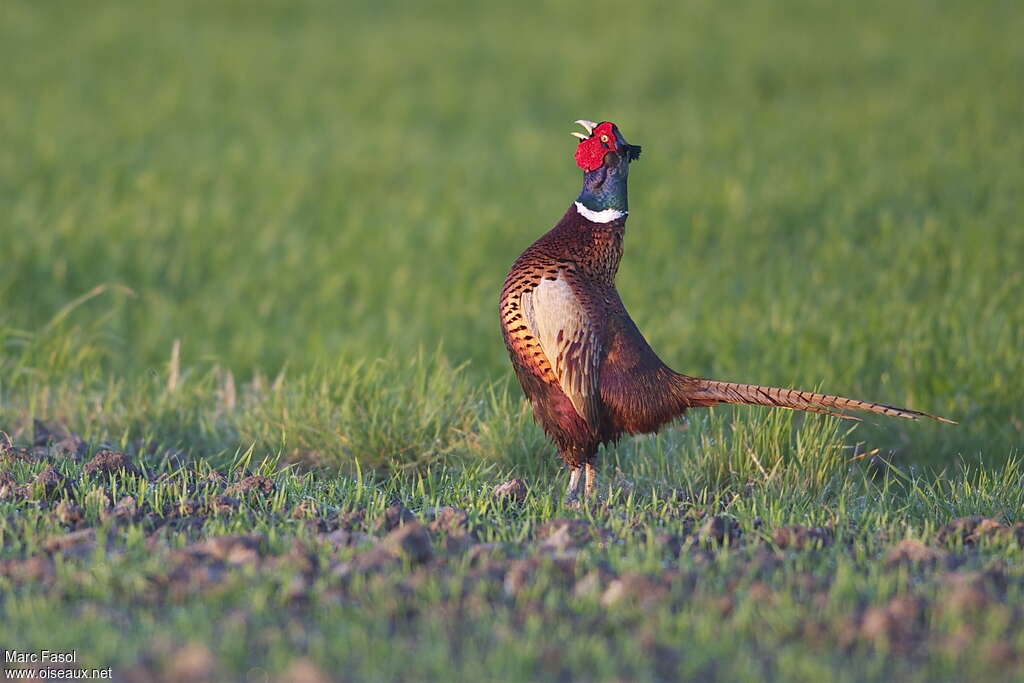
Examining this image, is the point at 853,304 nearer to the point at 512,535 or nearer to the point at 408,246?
the point at 408,246

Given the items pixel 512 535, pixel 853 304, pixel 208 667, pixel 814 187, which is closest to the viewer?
pixel 208 667

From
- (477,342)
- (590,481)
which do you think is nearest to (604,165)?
(590,481)

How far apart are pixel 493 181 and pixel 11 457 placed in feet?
22.0

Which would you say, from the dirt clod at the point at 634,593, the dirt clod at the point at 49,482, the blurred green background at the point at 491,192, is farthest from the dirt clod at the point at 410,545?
the blurred green background at the point at 491,192

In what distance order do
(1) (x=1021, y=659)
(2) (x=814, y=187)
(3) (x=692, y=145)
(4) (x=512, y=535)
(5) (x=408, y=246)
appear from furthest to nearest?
(3) (x=692, y=145) → (2) (x=814, y=187) → (5) (x=408, y=246) → (4) (x=512, y=535) → (1) (x=1021, y=659)

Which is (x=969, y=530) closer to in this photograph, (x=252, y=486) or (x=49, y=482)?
(x=252, y=486)

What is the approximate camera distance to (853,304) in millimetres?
7820

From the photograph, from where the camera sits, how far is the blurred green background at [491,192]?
7355 mm

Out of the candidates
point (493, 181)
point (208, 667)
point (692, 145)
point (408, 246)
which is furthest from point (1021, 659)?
point (692, 145)

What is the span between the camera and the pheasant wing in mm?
4387

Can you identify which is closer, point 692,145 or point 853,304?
point 853,304

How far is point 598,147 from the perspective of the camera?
4.43 m

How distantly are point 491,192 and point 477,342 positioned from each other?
133 inches

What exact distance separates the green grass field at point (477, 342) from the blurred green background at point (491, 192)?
0.04 metres
